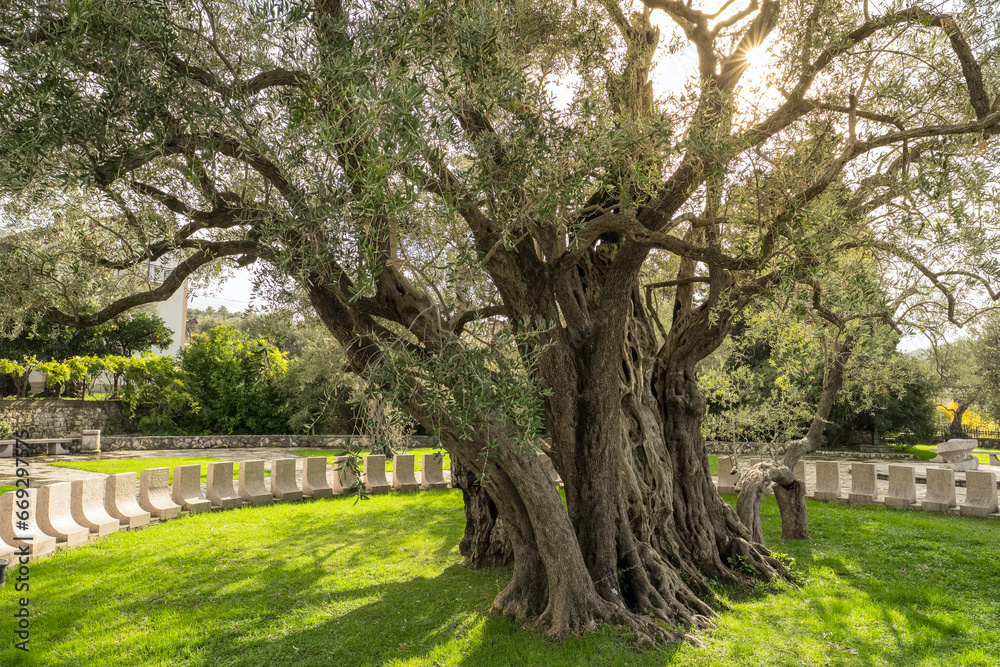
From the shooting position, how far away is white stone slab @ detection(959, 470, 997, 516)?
1226 cm

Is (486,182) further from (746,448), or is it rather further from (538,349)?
(746,448)

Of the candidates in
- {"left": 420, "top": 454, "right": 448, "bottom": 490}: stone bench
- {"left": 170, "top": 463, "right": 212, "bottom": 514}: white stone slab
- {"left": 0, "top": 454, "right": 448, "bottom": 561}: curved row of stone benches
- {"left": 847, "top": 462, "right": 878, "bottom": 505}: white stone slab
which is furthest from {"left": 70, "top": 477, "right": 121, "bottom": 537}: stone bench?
{"left": 847, "top": 462, "right": 878, "bottom": 505}: white stone slab

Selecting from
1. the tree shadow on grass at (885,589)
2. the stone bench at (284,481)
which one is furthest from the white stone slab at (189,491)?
the tree shadow on grass at (885,589)

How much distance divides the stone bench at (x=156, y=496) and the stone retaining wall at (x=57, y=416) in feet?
50.1

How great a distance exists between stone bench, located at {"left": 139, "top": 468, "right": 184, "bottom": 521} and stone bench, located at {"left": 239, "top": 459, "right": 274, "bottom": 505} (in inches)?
63.1

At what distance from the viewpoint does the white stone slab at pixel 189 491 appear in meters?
11.8

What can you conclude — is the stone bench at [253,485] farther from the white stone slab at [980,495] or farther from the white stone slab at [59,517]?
the white stone slab at [980,495]

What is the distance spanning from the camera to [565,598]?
6.04 m

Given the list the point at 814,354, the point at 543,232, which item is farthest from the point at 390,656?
the point at 814,354

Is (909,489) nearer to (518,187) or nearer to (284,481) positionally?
(518,187)

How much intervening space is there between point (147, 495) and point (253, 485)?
235cm

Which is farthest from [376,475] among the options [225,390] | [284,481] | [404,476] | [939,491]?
[225,390]

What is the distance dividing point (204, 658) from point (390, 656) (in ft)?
5.52

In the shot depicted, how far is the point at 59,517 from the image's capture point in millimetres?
9305
